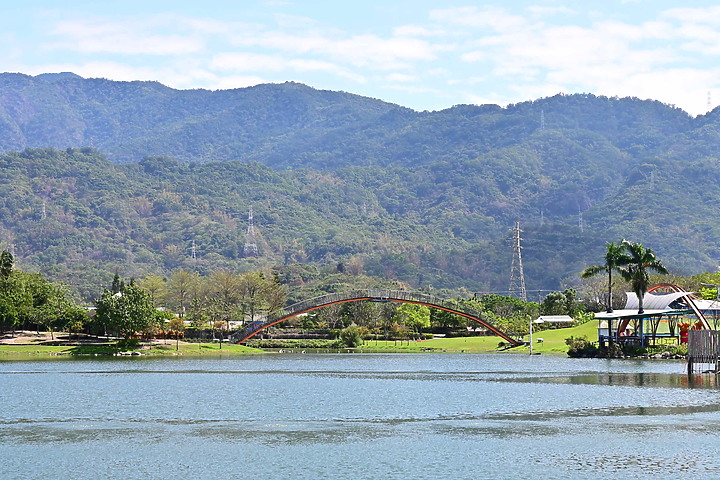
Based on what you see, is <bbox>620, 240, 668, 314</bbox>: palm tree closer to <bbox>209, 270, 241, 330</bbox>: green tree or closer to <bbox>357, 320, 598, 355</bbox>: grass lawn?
<bbox>357, 320, 598, 355</bbox>: grass lawn

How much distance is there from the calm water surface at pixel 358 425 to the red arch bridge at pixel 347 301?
41.9 meters

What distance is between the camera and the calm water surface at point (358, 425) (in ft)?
113

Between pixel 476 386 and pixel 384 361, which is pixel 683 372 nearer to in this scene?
pixel 476 386

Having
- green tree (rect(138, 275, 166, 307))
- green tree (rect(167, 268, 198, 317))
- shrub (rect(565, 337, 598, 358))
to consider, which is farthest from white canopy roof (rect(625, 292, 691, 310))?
green tree (rect(167, 268, 198, 317))

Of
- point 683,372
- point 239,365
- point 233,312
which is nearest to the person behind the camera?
point 683,372

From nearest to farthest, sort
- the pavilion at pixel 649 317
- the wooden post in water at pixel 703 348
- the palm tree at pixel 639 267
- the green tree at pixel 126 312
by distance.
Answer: the wooden post in water at pixel 703 348 < the pavilion at pixel 649 317 < the palm tree at pixel 639 267 < the green tree at pixel 126 312

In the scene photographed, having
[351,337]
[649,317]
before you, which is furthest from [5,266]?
[649,317]

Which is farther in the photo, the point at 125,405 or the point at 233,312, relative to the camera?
the point at 233,312

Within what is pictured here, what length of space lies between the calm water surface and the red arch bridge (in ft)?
137

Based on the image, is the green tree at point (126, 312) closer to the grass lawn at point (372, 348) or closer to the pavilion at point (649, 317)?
the grass lawn at point (372, 348)

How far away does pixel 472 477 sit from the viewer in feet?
108

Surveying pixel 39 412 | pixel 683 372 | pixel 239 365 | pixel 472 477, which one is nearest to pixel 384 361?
pixel 239 365

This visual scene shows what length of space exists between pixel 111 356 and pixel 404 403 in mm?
48353

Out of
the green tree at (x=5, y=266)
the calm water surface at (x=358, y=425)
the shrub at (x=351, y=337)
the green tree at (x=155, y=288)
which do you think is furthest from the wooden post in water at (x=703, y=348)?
the green tree at (x=155, y=288)
